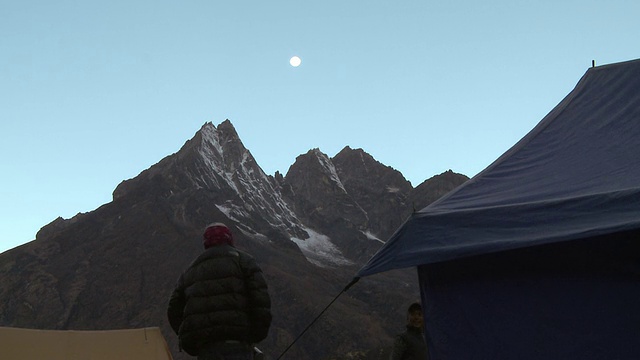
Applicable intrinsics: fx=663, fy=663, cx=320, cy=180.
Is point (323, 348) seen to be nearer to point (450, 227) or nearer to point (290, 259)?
point (290, 259)

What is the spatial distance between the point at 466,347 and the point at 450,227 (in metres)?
1.00

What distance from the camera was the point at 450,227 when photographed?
18.3ft

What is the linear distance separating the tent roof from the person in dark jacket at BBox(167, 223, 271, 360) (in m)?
1.03

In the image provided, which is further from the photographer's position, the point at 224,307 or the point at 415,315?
the point at 415,315

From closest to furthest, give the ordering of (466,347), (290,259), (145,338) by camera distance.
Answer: (466,347)
(145,338)
(290,259)

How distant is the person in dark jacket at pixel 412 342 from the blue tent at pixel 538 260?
835 millimetres

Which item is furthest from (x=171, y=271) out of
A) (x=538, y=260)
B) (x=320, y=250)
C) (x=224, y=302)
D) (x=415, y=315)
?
(x=538, y=260)

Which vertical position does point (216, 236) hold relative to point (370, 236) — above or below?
below

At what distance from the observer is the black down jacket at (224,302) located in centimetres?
505

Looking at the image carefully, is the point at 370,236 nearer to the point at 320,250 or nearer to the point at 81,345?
the point at 320,250

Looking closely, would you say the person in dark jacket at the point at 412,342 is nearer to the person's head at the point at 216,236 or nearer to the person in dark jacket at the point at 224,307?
the person in dark jacket at the point at 224,307

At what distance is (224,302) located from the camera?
5.09 meters

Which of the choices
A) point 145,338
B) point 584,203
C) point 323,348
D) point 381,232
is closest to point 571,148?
point 584,203

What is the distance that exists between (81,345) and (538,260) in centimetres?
522
